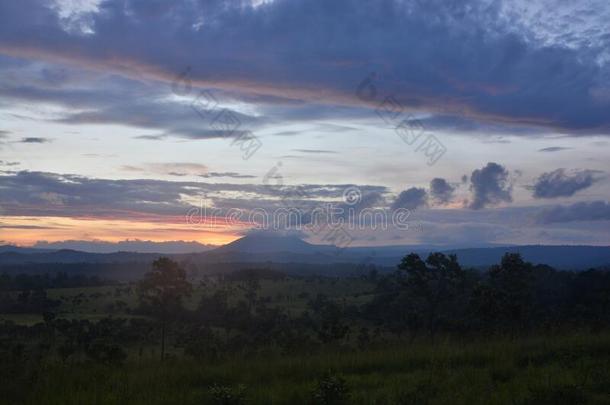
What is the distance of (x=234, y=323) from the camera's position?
66500 mm

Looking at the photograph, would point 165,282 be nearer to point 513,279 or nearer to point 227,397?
point 513,279

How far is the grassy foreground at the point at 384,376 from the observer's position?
8.77 metres

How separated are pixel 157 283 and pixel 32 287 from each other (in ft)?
229

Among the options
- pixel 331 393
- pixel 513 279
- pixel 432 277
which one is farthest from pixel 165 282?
pixel 331 393

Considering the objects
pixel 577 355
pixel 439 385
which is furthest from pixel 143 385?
pixel 577 355

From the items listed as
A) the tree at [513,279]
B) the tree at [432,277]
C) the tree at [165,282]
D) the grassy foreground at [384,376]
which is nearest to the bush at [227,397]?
the grassy foreground at [384,376]

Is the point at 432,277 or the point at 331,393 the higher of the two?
the point at 432,277

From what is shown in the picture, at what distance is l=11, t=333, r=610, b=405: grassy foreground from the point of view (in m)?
8.77

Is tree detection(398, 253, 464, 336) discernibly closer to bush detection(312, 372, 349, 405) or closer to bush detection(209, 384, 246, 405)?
bush detection(312, 372, 349, 405)

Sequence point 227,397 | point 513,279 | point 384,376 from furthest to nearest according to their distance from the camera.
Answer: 1. point 513,279
2. point 384,376
3. point 227,397

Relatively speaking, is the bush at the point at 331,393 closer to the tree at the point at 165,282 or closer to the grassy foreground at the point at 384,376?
the grassy foreground at the point at 384,376

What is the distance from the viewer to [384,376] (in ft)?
35.4

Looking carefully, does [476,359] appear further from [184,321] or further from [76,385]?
[184,321]

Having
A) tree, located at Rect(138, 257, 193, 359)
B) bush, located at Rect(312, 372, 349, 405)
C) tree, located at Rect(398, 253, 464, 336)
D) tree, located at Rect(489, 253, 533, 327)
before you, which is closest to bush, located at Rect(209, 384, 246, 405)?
bush, located at Rect(312, 372, 349, 405)
